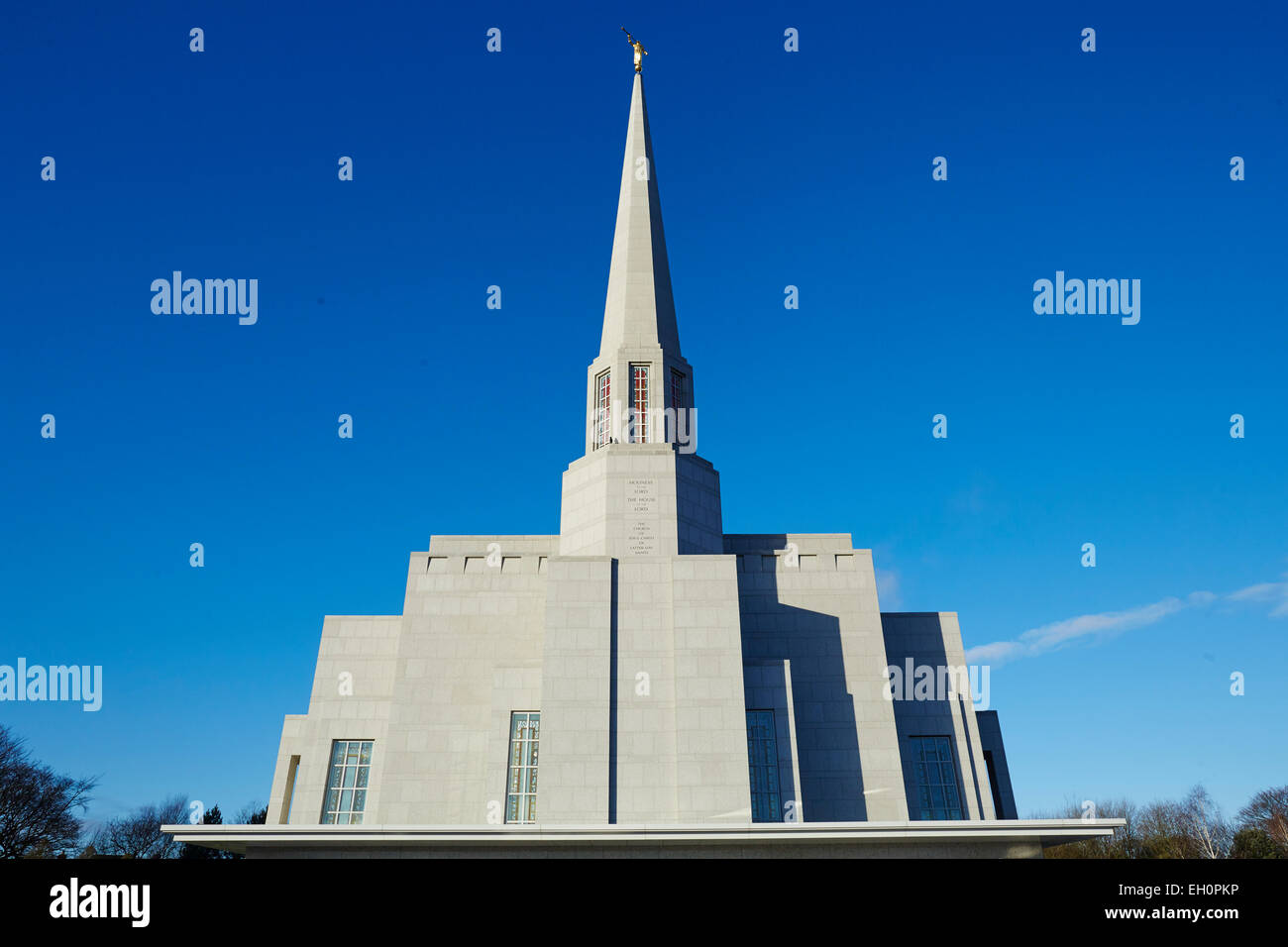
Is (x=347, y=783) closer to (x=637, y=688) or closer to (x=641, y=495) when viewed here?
(x=637, y=688)

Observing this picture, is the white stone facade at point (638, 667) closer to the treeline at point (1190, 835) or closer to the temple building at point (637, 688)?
the temple building at point (637, 688)

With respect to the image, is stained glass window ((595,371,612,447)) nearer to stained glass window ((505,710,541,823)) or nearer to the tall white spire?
the tall white spire

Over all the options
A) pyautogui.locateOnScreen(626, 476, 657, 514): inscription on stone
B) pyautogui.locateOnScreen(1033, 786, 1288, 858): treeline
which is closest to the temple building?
pyautogui.locateOnScreen(626, 476, 657, 514): inscription on stone

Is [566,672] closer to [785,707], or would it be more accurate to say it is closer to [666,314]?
[785,707]

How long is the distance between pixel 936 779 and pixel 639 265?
63.9ft

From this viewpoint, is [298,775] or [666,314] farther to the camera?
[666,314]

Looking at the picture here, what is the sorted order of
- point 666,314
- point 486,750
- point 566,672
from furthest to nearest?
point 666,314 → point 486,750 → point 566,672

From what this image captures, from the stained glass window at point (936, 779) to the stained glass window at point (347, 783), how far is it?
16606 millimetres

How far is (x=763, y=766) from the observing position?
23.1m

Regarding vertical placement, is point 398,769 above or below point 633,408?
below

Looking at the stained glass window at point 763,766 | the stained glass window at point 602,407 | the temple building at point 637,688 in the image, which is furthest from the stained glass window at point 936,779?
the stained glass window at point 602,407

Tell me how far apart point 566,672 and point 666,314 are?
44.6ft
